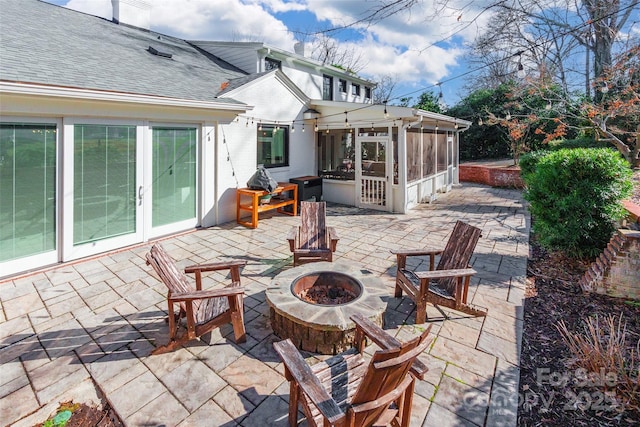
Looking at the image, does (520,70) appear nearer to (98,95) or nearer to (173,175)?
(173,175)

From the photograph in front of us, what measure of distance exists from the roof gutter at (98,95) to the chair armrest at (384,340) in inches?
189

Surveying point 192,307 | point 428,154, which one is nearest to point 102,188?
point 192,307

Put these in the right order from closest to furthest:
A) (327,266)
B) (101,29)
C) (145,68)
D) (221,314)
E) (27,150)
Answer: (221,314)
(327,266)
(27,150)
(145,68)
(101,29)

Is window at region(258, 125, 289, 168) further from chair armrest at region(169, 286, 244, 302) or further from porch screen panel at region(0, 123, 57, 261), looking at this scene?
chair armrest at region(169, 286, 244, 302)

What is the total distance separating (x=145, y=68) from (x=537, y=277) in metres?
8.12

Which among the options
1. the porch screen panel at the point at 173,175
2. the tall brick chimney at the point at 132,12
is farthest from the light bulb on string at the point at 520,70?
the tall brick chimney at the point at 132,12

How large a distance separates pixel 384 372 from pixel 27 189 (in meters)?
5.49

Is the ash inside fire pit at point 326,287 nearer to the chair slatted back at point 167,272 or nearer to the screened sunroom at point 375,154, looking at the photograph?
the chair slatted back at point 167,272

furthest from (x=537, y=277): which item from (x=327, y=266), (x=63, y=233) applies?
(x=63, y=233)

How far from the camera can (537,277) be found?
480cm

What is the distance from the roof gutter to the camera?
13.2ft

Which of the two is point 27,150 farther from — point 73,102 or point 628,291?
point 628,291

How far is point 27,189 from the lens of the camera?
4.66m

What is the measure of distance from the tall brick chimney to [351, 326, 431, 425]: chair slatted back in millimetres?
12240
